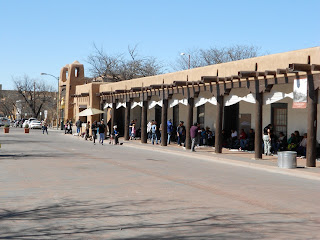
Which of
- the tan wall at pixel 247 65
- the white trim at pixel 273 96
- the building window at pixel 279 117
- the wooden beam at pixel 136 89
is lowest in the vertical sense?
the building window at pixel 279 117

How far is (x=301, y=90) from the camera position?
20.8 m

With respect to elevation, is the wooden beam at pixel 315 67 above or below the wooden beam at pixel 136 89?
below

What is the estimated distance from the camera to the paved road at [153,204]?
8.23 m

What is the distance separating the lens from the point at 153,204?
35.2 ft

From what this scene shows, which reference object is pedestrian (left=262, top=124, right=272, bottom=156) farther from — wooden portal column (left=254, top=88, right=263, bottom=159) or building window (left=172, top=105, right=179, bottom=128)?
building window (left=172, top=105, right=179, bottom=128)

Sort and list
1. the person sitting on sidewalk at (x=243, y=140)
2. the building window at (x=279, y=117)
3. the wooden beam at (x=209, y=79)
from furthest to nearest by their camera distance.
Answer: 1. the person sitting on sidewalk at (x=243, y=140)
2. the building window at (x=279, y=117)
3. the wooden beam at (x=209, y=79)

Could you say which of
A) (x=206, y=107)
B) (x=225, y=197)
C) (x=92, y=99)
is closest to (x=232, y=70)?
(x=206, y=107)

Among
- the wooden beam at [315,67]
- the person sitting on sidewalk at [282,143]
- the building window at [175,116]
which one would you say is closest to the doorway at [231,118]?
the person sitting on sidewalk at [282,143]

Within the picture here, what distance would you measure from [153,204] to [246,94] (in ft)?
58.2

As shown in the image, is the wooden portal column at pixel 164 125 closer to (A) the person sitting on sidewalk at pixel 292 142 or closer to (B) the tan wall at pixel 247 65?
(B) the tan wall at pixel 247 65

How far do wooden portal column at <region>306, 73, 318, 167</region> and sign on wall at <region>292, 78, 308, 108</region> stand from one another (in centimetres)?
35

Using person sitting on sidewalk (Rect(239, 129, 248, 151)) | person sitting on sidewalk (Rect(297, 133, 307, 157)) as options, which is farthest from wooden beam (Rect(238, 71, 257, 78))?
person sitting on sidewalk (Rect(239, 129, 248, 151))

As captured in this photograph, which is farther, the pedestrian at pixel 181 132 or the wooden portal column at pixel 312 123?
the pedestrian at pixel 181 132

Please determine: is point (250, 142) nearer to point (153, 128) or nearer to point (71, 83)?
point (153, 128)
